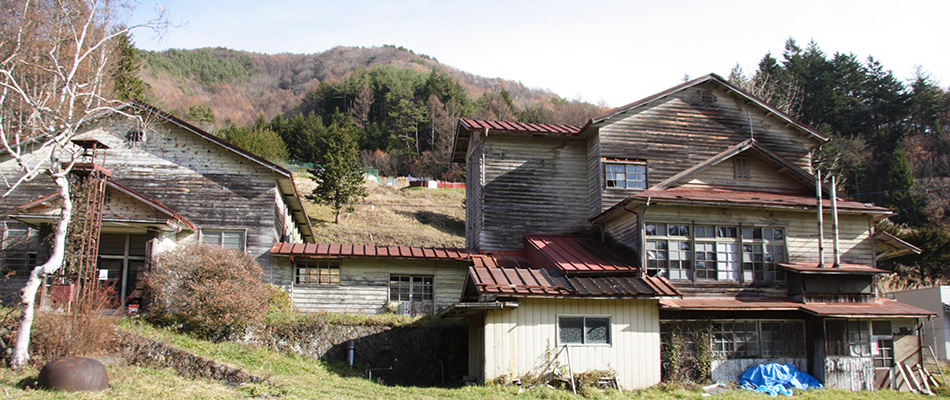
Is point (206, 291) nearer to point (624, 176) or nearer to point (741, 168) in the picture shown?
point (624, 176)

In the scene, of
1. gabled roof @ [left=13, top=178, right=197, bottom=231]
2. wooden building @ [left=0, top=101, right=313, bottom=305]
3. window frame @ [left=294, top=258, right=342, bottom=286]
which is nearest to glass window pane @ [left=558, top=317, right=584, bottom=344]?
window frame @ [left=294, top=258, right=342, bottom=286]

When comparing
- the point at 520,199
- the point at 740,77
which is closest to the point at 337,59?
the point at 740,77

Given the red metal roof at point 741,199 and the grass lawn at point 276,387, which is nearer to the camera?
the grass lawn at point 276,387

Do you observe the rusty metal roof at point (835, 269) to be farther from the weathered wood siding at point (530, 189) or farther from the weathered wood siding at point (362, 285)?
the weathered wood siding at point (362, 285)

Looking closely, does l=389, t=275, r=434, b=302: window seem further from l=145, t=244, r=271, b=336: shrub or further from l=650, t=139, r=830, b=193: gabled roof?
l=650, t=139, r=830, b=193: gabled roof

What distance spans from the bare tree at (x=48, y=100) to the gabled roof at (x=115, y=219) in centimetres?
69

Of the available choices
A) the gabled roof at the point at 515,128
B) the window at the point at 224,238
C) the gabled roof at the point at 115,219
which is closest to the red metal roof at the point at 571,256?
the gabled roof at the point at 515,128

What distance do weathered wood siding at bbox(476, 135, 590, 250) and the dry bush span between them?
1199 centimetres

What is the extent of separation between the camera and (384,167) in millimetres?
71625

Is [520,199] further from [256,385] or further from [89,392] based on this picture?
[89,392]

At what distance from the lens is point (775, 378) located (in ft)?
55.9

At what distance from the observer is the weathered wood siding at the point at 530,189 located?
887 inches

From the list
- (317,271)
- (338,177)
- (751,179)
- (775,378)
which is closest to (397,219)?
(338,177)

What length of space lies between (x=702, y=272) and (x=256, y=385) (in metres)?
12.2
